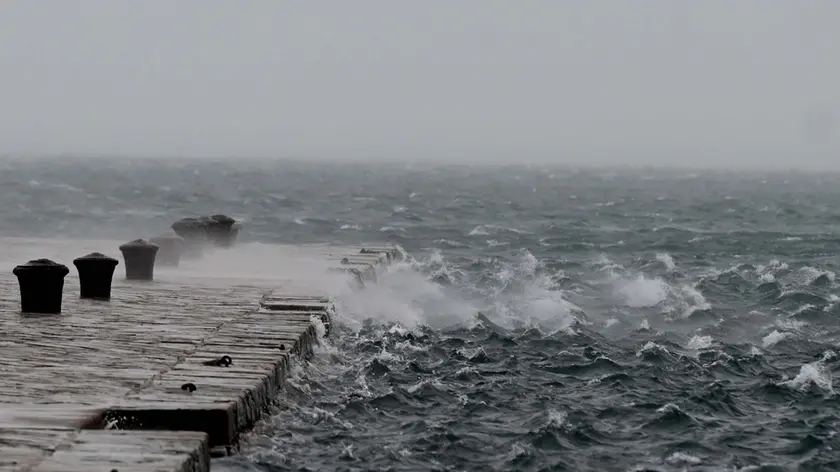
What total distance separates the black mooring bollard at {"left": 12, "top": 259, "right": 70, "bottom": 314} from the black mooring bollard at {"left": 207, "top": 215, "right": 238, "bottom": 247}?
12.9 meters

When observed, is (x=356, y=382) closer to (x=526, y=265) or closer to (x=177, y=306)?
(x=177, y=306)

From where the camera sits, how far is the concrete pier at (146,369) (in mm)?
10047

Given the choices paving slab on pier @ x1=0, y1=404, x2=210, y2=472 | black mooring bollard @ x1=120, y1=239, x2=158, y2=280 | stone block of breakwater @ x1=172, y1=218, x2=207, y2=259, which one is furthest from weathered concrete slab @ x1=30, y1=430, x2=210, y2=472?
stone block of breakwater @ x1=172, y1=218, x2=207, y2=259

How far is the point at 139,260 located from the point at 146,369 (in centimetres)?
912

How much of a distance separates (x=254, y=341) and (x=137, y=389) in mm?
3577

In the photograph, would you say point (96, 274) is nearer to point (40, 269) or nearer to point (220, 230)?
point (40, 269)

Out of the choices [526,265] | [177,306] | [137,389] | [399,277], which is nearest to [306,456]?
[137,389]

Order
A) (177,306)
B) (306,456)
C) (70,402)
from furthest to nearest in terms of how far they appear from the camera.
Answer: (177,306), (306,456), (70,402)

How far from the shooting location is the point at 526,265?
34.7 metres

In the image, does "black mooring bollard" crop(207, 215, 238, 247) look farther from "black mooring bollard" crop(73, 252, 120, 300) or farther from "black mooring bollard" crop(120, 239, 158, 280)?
"black mooring bollard" crop(73, 252, 120, 300)

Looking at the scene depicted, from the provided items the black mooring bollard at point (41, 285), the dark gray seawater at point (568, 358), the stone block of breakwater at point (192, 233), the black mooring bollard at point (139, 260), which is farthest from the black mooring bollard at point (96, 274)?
the stone block of breakwater at point (192, 233)

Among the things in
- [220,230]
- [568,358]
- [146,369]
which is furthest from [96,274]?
[220,230]

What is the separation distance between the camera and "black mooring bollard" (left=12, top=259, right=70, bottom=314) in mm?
16562

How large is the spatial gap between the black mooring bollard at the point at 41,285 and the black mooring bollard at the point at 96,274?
1.83 meters
